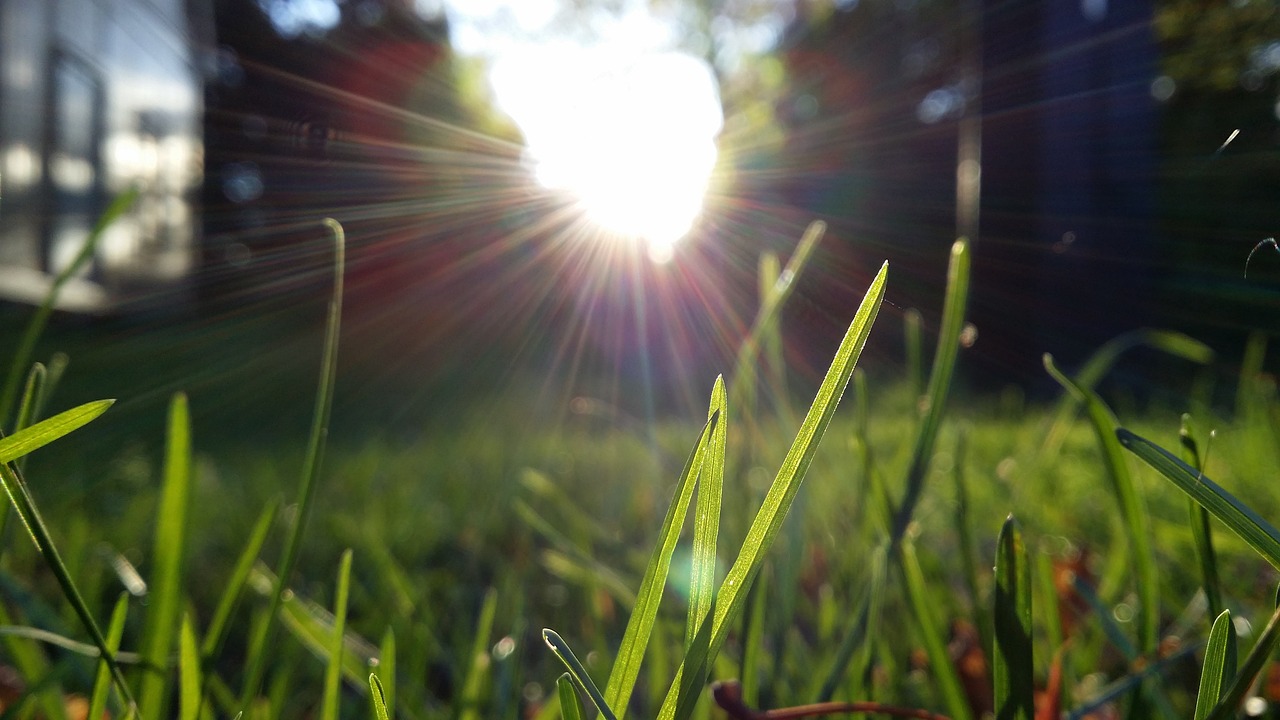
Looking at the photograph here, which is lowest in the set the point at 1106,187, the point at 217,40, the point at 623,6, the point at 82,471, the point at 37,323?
the point at 82,471

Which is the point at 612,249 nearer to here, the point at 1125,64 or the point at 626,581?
the point at 1125,64

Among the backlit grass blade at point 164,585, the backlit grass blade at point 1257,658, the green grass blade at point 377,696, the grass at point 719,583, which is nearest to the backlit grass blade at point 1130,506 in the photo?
the grass at point 719,583

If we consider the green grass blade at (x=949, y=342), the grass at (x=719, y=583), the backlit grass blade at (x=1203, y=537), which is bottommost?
the grass at (x=719, y=583)

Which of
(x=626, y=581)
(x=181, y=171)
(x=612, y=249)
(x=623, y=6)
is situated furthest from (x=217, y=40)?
(x=623, y=6)

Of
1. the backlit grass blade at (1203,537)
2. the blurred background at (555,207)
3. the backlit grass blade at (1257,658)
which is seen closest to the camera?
the backlit grass blade at (1257,658)

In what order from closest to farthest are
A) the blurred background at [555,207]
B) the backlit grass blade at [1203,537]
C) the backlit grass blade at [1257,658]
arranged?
the backlit grass blade at [1257,658] → the backlit grass blade at [1203,537] → the blurred background at [555,207]

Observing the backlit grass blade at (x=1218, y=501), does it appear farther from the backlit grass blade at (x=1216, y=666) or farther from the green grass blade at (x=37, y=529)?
the green grass blade at (x=37, y=529)
